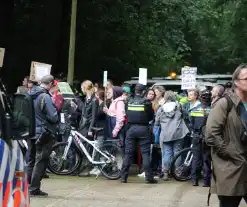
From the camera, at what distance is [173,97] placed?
40.7 ft

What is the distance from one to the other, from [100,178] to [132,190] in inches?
68.7

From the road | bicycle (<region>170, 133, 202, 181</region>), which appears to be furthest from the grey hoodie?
the road

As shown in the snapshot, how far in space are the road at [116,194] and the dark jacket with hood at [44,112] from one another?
3.63 ft

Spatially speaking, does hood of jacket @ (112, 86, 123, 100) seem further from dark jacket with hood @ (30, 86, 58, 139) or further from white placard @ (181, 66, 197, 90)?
dark jacket with hood @ (30, 86, 58, 139)

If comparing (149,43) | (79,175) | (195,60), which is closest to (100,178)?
(79,175)

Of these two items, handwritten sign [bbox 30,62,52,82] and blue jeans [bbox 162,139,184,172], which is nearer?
blue jeans [bbox 162,139,184,172]

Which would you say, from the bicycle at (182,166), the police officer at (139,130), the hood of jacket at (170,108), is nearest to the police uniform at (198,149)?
the bicycle at (182,166)

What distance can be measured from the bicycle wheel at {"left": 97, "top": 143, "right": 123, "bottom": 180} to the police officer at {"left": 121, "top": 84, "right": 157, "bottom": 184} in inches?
18.3

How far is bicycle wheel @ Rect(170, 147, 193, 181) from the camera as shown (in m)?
12.2

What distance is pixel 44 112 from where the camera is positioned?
9.72 metres

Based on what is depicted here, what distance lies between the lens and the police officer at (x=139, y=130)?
11695 millimetres

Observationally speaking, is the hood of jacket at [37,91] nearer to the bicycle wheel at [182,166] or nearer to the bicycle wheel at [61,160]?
the bicycle wheel at [61,160]

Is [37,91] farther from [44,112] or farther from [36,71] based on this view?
[36,71]

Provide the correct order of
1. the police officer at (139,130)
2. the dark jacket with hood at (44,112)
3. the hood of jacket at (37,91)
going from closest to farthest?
the dark jacket with hood at (44,112) → the hood of jacket at (37,91) → the police officer at (139,130)
